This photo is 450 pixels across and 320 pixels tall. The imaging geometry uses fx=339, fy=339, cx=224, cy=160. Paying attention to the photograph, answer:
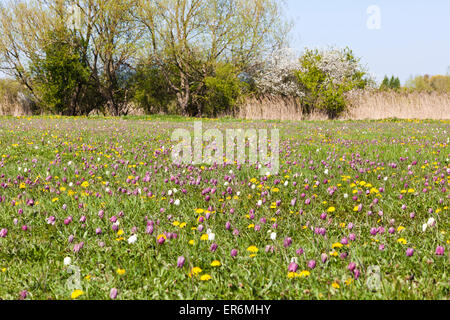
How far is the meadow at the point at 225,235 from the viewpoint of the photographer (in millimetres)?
2234

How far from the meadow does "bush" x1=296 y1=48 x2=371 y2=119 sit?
1981 centimetres

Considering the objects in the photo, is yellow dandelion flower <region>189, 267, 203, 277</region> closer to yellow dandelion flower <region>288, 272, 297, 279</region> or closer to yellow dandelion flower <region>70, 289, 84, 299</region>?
yellow dandelion flower <region>288, 272, 297, 279</region>

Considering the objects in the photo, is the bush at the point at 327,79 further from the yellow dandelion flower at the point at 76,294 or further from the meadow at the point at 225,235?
the yellow dandelion flower at the point at 76,294

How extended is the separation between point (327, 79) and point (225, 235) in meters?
24.9

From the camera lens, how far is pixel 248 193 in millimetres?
4297

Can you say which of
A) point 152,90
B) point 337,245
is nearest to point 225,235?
point 337,245

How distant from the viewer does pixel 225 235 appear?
3.03 metres

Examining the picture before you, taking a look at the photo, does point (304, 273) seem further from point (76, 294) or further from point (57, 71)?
point (57, 71)

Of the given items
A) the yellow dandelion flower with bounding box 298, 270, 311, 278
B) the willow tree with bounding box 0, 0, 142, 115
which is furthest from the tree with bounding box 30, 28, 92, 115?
the yellow dandelion flower with bounding box 298, 270, 311, 278

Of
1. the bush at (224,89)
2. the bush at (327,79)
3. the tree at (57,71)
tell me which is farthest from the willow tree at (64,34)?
the bush at (327,79)

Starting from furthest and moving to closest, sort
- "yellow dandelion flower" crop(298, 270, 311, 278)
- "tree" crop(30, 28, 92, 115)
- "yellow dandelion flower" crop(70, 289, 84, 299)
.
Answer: "tree" crop(30, 28, 92, 115), "yellow dandelion flower" crop(298, 270, 311, 278), "yellow dandelion flower" crop(70, 289, 84, 299)

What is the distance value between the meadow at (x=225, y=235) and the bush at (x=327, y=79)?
19.8m

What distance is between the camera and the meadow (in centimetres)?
223
